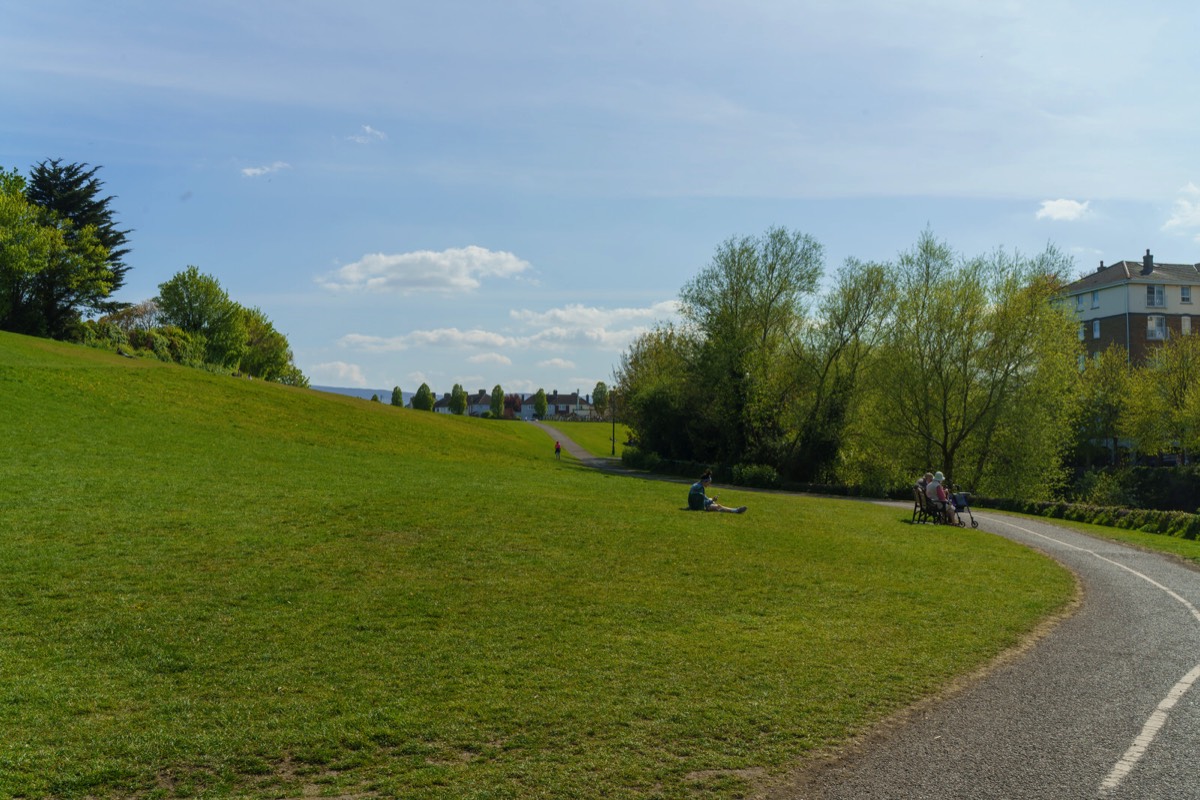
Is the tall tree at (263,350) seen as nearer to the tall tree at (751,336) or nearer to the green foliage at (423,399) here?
the green foliage at (423,399)

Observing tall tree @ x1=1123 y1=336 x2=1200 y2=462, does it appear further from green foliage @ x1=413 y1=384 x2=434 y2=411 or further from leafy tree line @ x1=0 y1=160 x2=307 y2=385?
green foliage @ x1=413 y1=384 x2=434 y2=411

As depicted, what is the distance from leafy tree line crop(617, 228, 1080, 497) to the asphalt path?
38292 mm

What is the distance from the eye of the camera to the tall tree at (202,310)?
111 meters

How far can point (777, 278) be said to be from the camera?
205ft

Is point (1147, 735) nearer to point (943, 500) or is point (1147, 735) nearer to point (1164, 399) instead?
point (943, 500)

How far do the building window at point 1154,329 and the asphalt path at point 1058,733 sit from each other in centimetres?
7885

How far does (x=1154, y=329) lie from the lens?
81.6 metres

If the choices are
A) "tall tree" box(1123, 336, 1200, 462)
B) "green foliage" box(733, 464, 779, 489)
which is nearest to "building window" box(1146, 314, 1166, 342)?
A: "tall tree" box(1123, 336, 1200, 462)

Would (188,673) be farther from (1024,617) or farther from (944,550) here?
(944,550)

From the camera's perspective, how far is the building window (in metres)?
81.4

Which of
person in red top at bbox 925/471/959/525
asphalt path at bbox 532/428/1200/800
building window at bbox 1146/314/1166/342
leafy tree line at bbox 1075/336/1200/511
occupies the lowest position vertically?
asphalt path at bbox 532/428/1200/800

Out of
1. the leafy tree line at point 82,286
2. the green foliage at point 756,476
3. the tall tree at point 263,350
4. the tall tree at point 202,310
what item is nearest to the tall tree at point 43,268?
the leafy tree line at point 82,286

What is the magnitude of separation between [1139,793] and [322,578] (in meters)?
12.1

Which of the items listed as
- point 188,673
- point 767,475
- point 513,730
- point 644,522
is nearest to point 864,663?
point 513,730
